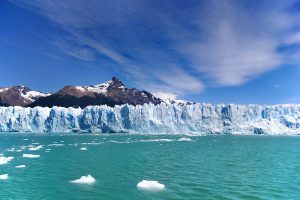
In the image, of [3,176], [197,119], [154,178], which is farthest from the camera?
[197,119]

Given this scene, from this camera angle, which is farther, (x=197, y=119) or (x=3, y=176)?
(x=197, y=119)

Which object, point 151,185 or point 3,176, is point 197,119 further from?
point 151,185

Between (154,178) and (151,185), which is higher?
(154,178)

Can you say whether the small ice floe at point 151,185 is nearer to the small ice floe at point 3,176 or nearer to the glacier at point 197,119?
the small ice floe at point 3,176

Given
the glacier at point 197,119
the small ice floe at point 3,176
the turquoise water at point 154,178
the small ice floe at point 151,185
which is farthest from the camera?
the glacier at point 197,119

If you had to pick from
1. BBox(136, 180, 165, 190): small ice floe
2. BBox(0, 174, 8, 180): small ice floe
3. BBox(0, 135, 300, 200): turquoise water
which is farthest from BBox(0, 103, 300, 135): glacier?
BBox(136, 180, 165, 190): small ice floe

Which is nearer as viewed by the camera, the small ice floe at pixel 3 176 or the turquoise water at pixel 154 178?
the turquoise water at pixel 154 178

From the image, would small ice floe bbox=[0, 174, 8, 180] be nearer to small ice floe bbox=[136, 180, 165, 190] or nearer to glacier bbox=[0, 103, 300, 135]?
small ice floe bbox=[136, 180, 165, 190]

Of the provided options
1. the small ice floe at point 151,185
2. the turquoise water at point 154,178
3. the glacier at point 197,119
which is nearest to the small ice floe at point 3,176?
the turquoise water at point 154,178

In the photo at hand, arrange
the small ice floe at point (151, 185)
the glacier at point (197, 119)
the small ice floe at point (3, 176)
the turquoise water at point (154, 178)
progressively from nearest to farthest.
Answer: the turquoise water at point (154, 178)
the small ice floe at point (151, 185)
the small ice floe at point (3, 176)
the glacier at point (197, 119)

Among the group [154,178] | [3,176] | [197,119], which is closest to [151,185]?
[154,178]

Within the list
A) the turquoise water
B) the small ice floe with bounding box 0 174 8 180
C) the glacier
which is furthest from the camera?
the glacier

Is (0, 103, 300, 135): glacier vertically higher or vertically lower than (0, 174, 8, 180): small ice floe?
higher

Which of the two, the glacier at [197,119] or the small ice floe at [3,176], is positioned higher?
the glacier at [197,119]
